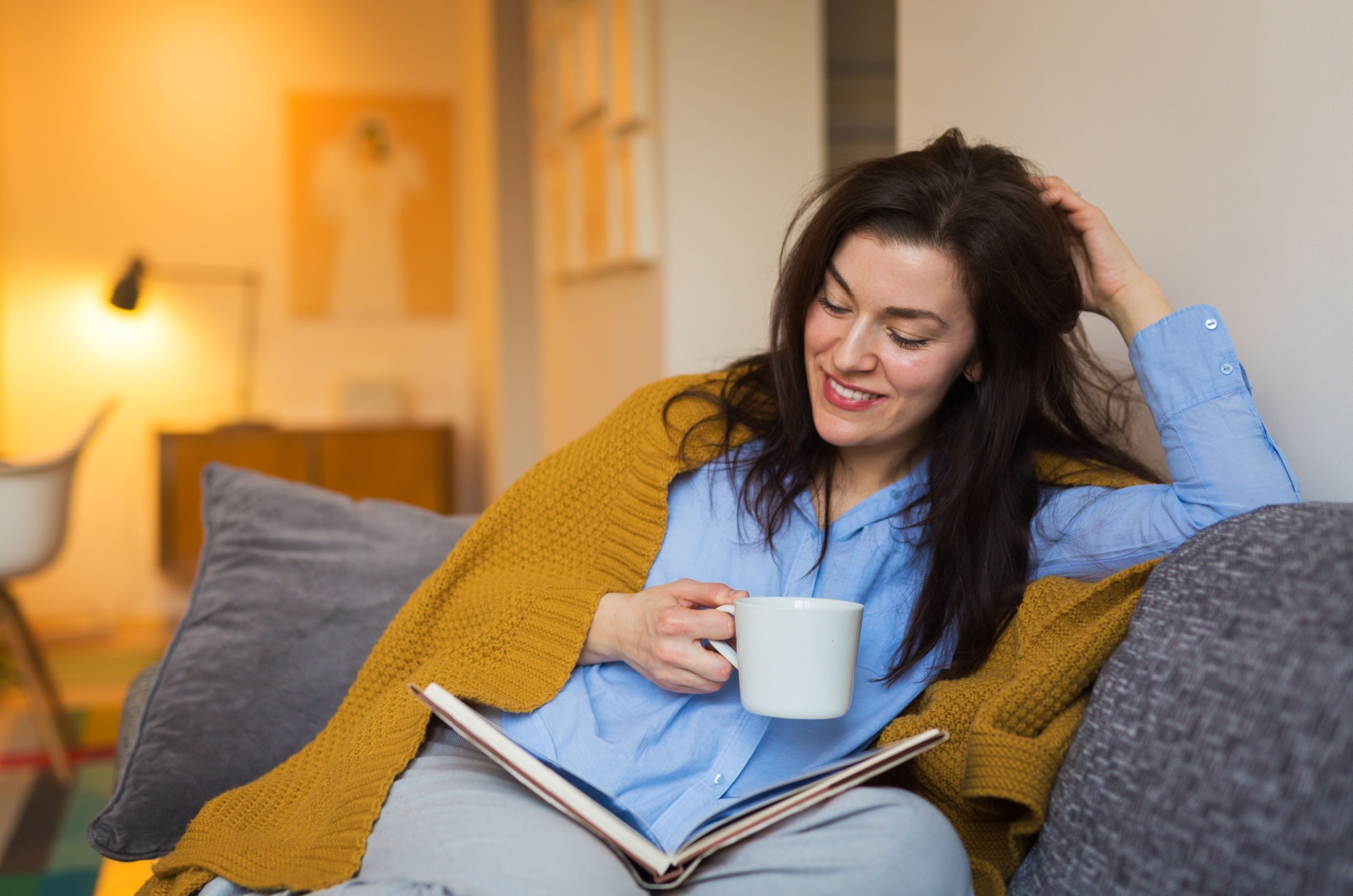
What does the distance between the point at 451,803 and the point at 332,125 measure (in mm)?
4345

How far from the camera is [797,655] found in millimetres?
934

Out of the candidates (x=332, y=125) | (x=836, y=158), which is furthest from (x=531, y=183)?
(x=836, y=158)

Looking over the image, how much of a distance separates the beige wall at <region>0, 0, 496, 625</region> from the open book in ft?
12.4

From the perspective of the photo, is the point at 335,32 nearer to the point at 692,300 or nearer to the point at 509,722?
the point at 692,300

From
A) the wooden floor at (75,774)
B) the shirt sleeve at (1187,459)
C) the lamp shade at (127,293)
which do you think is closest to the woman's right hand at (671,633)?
the shirt sleeve at (1187,459)

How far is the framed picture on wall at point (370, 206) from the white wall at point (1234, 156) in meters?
3.78

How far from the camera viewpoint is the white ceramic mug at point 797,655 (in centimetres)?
93

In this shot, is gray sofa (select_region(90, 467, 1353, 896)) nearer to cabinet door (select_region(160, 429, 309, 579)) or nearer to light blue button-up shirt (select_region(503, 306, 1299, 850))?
light blue button-up shirt (select_region(503, 306, 1299, 850))

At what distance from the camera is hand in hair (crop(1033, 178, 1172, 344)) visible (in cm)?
123

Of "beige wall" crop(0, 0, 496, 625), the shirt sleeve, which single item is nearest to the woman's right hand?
the shirt sleeve

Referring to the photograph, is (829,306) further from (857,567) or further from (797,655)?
(797,655)

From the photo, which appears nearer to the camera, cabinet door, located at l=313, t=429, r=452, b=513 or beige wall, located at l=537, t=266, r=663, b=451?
beige wall, located at l=537, t=266, r=663, b=451

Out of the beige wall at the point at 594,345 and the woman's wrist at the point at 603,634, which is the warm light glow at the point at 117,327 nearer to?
the beige wall at the point at 594,345

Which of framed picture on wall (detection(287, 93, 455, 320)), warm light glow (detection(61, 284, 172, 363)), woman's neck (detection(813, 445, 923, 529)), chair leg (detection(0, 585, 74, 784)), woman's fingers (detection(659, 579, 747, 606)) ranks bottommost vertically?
chair leg (detection(0, 585, 74, 784))
